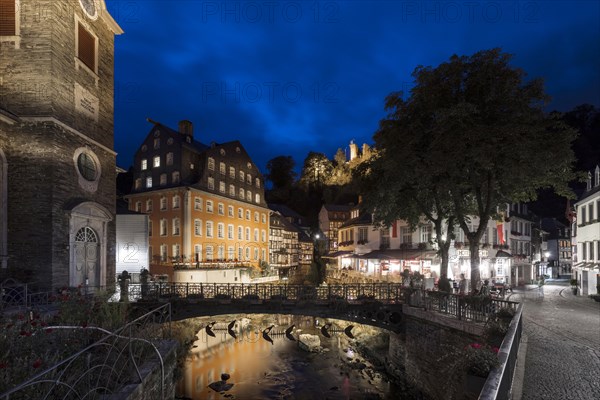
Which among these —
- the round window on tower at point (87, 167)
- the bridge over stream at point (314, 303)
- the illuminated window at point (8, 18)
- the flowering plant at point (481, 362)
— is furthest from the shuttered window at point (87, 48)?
the flowering plant at point (481, 362)

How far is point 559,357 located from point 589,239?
2422 cm

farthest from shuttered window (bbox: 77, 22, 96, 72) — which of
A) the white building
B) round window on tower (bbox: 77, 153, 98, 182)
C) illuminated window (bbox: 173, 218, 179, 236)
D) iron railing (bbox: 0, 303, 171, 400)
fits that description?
the white building

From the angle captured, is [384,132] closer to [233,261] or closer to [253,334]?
[253,334]

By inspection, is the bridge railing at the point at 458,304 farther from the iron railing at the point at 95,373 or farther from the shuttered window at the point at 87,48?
the shuttered window at the point at 87,48

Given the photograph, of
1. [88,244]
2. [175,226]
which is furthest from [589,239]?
[175,226]

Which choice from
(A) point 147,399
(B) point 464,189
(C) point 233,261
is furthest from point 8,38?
(C) point 233,261

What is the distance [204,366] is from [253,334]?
28.4 ft

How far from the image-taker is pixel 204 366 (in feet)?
81.0

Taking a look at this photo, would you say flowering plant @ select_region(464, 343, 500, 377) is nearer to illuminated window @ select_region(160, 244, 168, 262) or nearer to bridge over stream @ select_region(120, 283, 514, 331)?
bridge over stream @ select_region(120, 283, 514, 331)

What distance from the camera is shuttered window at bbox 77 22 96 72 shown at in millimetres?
20892

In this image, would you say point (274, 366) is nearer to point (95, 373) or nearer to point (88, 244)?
point (88, 244)

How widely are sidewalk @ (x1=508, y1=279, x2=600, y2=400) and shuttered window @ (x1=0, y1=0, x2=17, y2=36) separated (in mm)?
24560

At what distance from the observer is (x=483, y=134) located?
17391 mm

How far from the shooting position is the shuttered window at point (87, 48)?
823 inches
